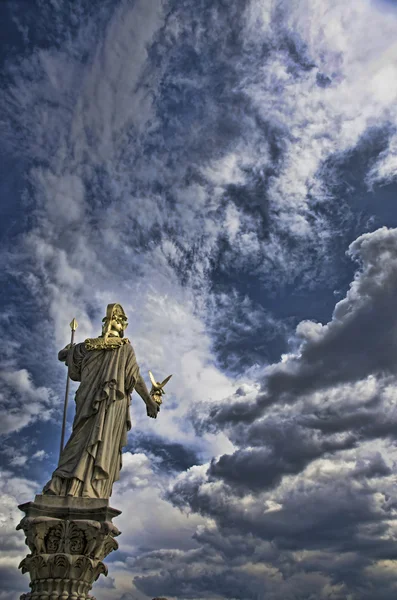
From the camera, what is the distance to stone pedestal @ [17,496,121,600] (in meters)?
14.9

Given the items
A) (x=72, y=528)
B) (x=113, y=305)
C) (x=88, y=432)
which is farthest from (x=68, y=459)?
(x=113, y=305)

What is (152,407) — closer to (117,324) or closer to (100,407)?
(100,407)

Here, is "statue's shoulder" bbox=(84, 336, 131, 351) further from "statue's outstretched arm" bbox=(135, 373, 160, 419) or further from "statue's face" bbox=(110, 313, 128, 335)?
"statue's outstretched arm" bbox=(135, 373, 160, 419)

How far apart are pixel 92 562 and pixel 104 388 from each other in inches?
193

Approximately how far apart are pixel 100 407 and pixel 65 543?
3999mm

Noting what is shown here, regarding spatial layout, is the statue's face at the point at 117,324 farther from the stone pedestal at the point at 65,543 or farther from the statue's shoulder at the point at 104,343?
the stone pedestal at the point at 65,543

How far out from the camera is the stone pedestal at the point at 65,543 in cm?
1493

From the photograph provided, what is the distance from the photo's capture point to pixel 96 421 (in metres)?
17.6

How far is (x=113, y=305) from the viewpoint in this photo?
2022 cm

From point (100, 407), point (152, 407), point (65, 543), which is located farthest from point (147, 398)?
point (65, 543)

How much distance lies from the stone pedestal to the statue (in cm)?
58

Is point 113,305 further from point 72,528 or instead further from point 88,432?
point 72,528

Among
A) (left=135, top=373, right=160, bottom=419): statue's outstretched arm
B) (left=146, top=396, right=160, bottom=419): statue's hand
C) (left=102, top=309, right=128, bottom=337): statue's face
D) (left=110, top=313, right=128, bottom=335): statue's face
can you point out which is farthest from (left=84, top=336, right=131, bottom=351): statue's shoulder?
(left=146, top=396, right=160, bottom=419): statue's hand

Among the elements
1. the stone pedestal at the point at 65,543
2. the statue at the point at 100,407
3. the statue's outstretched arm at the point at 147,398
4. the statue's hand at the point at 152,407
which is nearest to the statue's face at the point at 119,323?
the statue at the point at 100,407
